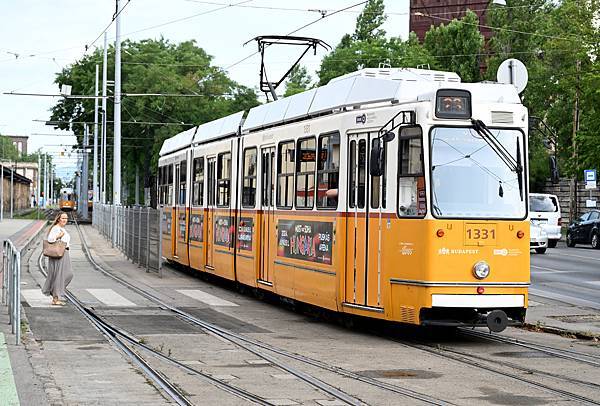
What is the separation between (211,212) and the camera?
2233 centimetres

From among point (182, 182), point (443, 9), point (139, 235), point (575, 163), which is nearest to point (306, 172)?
point (182, 182)

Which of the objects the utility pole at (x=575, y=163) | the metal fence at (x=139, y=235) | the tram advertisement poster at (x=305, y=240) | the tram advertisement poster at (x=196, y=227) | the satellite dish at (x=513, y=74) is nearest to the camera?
the tram advertisement poster at (x=305, y=240)

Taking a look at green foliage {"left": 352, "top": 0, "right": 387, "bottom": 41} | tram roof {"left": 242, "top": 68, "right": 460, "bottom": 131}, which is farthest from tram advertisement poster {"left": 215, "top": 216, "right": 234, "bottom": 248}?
green foliage {"left": 352, "top": 0, "right": 387, "bottom": 41}

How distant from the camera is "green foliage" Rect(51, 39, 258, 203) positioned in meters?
65.7

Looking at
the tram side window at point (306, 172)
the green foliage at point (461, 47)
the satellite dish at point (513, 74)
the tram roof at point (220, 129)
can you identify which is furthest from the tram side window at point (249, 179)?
the green foliage at point (461, 47)

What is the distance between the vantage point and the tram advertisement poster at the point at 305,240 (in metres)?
15.2

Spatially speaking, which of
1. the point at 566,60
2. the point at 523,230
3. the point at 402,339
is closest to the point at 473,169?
the point at 523,230

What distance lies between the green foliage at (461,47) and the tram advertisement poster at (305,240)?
5542cm

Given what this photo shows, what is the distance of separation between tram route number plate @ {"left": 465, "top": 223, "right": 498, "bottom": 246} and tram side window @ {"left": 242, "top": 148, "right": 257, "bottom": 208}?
6.20 metres

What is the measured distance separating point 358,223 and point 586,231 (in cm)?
2988

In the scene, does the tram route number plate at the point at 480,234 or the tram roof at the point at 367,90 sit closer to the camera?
the tram route number plate at the point at 480,234

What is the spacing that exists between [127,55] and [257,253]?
54.6 m

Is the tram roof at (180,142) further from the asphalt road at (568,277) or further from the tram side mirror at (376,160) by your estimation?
the tram side mirror at (376,160)

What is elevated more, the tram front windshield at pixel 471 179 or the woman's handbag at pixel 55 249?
the tram front windshield at pixel 471 179
